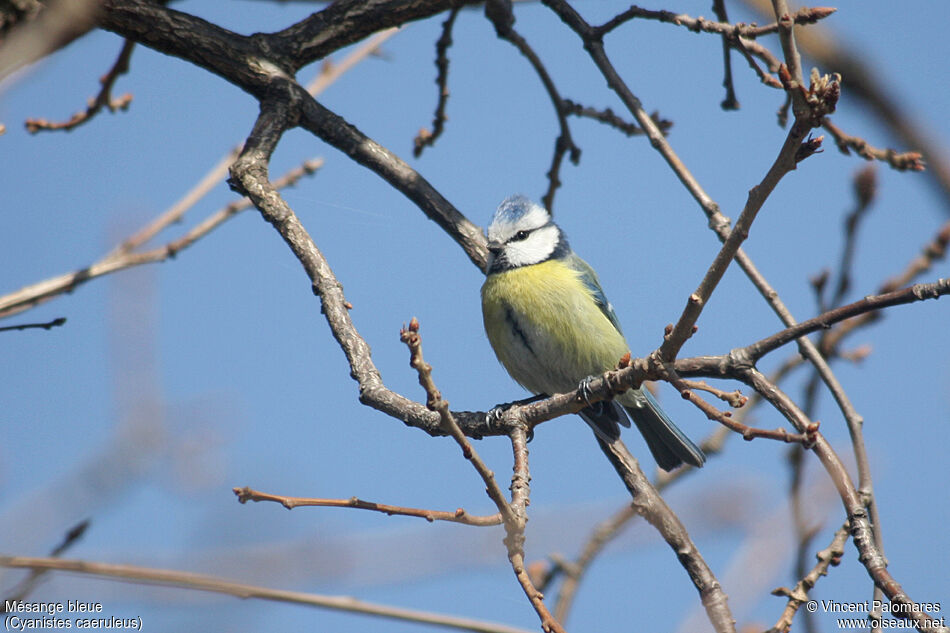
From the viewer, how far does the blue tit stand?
3.90m

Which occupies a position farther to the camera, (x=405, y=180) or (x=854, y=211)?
(x=405, y=180)

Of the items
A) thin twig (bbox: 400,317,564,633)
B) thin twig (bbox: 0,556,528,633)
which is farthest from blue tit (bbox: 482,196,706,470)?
thin twig (bbox: 0,556,528,633)

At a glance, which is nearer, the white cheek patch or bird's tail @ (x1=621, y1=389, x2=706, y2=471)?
bird's tail @ (x1=621, y1=389, x2=706, y2=471)

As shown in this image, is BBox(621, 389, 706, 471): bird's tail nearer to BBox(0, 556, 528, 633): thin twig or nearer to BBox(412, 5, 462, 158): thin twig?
BBox(412, 5, 462, 158): thin twig

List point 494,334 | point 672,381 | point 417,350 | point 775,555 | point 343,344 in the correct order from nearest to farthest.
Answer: point 417,350
point 672,381
point 775,555
point 343,344
point 494,334

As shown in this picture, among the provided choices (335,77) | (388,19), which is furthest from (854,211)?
(335,77)

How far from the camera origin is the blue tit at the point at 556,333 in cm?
390

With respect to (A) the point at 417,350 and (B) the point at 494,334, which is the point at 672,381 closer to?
(A) the point at 417,350

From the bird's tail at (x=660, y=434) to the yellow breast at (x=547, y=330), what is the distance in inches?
10.2

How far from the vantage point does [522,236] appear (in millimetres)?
4340

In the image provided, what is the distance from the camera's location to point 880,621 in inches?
83.0

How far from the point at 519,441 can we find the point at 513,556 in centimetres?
63

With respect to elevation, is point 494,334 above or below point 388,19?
below

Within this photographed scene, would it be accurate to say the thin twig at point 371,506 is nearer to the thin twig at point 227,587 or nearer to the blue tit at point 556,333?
the thin twig at point 227,587
